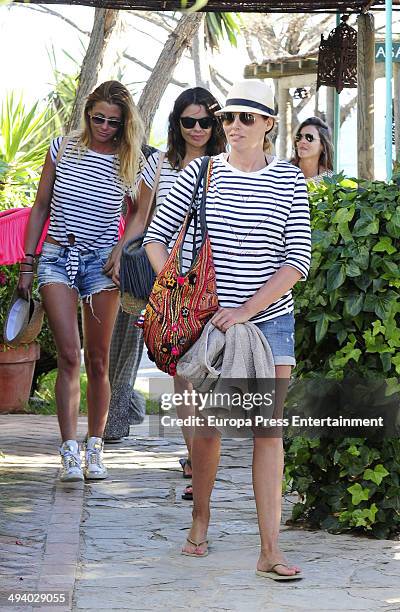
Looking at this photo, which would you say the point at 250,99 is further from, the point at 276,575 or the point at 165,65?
the point at 165,65

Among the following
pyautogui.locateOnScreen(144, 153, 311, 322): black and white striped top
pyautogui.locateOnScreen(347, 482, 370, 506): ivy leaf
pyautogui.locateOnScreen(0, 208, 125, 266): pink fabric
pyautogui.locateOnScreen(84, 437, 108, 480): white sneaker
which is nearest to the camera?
pyautogui.locateOnScreen(144, 153, 311, 322): black and white striped top

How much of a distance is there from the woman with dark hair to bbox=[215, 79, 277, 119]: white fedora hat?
117 centimetres

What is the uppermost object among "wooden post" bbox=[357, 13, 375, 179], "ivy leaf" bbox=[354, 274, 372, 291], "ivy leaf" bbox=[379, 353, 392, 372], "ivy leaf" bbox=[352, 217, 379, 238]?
"wooden post" bbox=[357, 13, 375, 179]

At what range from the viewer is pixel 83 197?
595 cm

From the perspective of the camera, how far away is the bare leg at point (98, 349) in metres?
5.98

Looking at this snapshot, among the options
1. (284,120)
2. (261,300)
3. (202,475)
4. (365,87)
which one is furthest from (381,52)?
(284,120)

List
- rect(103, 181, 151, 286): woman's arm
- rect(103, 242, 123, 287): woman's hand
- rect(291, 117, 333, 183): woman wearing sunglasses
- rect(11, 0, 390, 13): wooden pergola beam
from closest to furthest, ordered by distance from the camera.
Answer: rect(103, 181, 151, 286): woman's arm, rect(103, 242, 123, 287): woman's hand, rect(11, 0, 390, 13): wooden pergola beam, rect(291, 117, 333, 183): woman wearing sunglasses

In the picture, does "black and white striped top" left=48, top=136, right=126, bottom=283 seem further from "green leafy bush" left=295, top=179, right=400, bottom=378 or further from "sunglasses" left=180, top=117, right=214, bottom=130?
"green leafy bush" left=295, top=179, right=400, bottom=378

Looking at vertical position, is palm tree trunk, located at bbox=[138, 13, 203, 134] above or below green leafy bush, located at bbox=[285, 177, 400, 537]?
above

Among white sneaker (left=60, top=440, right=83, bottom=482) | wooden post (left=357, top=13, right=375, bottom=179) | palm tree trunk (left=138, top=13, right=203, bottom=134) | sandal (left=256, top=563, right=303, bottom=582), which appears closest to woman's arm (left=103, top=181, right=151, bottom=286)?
white sneaker (left=60, top=440, right=83, bottom=482)

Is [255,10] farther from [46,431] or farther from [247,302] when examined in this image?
[247,302]

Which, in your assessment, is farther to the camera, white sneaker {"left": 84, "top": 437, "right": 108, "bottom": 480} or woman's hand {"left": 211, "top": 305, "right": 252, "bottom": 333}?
white sneaker {"left": 84, "top": 437, "right": 108, "bottom": 480}

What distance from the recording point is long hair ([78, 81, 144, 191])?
19.4ft

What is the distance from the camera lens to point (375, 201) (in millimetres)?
4809
